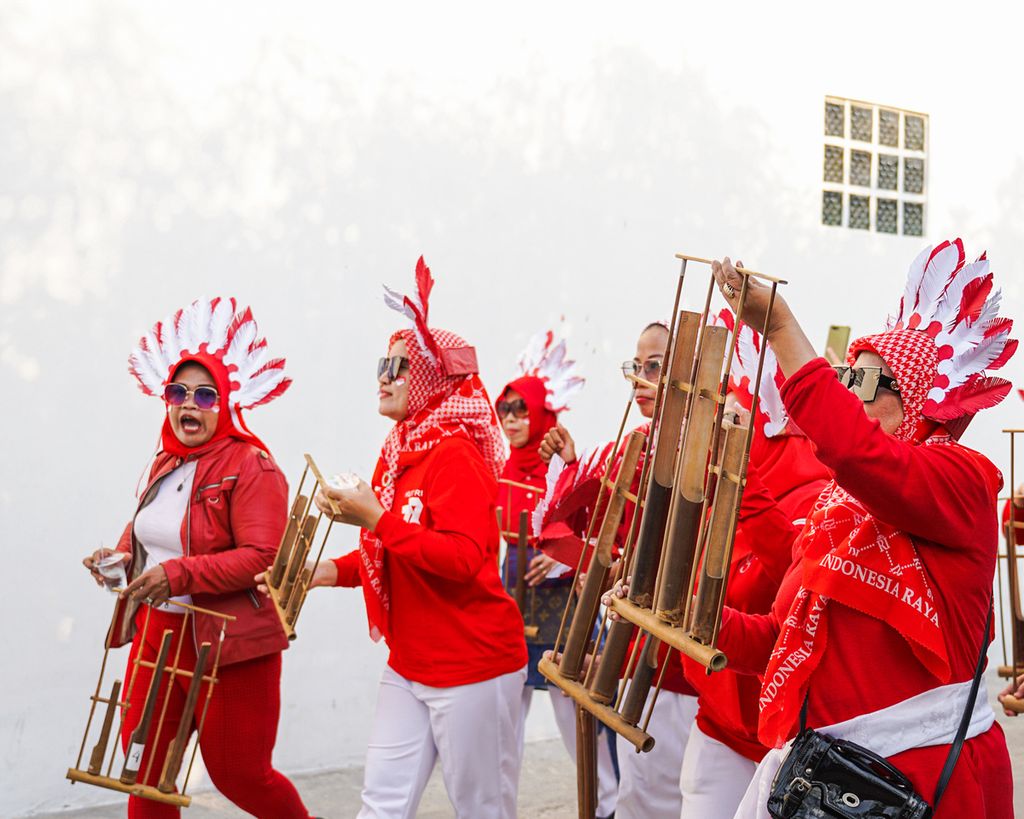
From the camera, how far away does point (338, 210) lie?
625cm

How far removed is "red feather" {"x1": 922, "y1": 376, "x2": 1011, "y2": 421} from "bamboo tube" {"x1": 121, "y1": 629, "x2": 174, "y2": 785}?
277 centimetres

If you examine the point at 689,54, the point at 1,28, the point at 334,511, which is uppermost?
the point at 689,54

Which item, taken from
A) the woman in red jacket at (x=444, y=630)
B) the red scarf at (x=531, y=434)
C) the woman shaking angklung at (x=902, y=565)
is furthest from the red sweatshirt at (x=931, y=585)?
the red scarf at (x=531, y=434)

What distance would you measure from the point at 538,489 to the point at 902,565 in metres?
2.88

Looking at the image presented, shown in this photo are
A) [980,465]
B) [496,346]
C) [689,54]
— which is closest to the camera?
[980,465]

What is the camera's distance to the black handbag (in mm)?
2344

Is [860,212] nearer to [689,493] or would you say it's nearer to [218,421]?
[218,421]

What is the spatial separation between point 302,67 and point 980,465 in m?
4.56

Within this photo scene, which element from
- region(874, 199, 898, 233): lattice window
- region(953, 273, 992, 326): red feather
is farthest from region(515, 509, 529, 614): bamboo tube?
region(874, 199, 898, 233): lattice window

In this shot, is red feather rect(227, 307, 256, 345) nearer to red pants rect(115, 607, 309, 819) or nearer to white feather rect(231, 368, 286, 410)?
white feather rect(231, 368, 286, 410)

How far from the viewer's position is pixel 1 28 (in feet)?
17.7

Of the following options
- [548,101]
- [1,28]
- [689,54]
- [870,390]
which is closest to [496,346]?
[548,101]

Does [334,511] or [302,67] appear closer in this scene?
[334,511]

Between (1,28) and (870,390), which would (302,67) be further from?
(870,390)
